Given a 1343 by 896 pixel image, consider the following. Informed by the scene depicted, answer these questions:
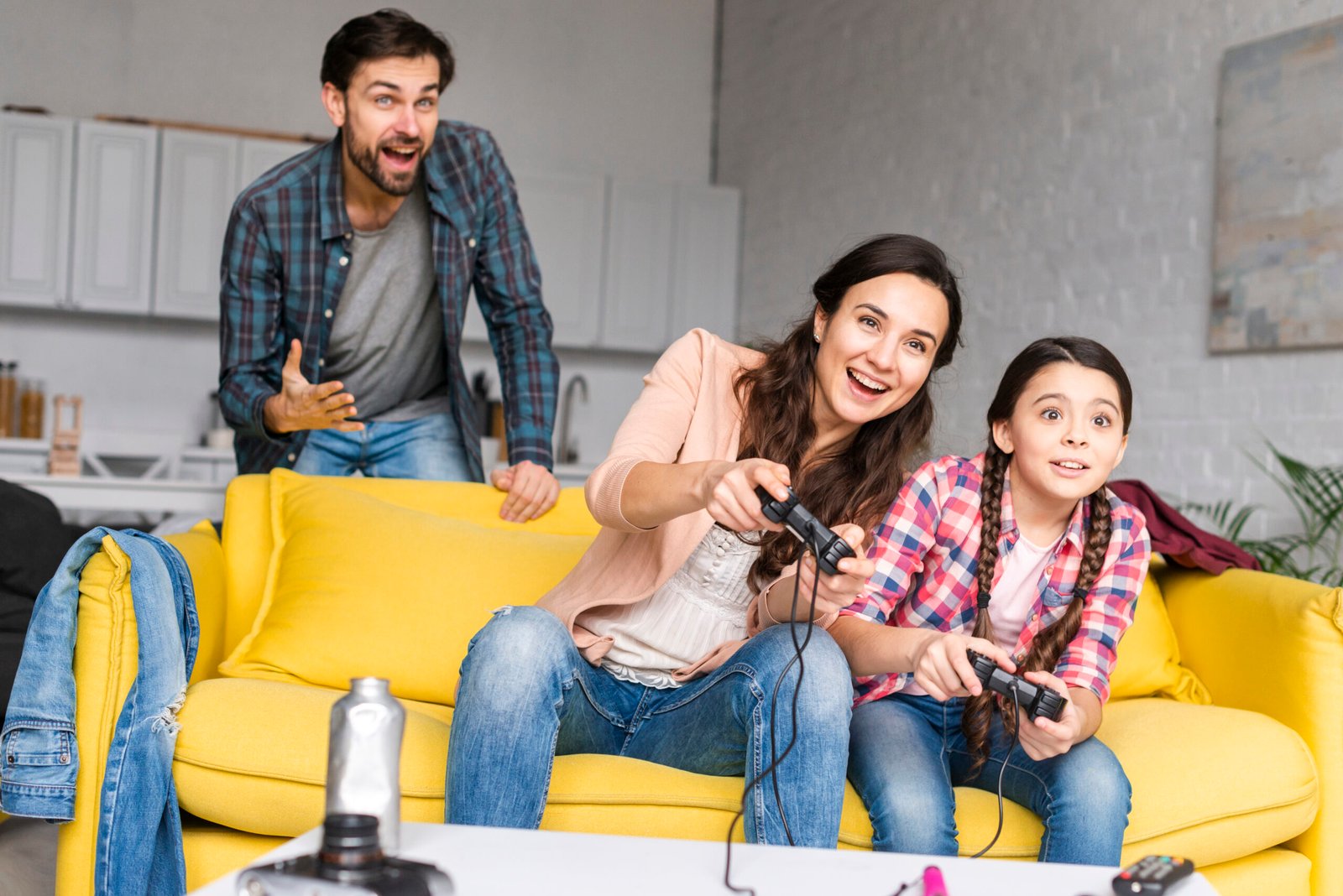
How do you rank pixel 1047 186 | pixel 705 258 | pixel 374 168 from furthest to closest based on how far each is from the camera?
pixel 705 258 → pixel 1047 186 → pixel 374 168

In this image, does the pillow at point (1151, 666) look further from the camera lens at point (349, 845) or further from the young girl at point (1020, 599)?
the camera lens at point (349, 845)

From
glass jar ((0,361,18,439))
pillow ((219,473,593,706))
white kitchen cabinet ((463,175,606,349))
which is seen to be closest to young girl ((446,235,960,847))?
pillow ((219,473,593,706))

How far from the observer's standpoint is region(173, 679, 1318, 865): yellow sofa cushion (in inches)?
61.5

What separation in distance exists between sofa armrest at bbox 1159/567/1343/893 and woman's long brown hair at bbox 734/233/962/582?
73cm

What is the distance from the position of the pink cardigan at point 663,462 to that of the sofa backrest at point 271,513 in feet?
2.01

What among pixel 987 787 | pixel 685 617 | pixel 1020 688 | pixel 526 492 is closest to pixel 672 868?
pixel 1020 688

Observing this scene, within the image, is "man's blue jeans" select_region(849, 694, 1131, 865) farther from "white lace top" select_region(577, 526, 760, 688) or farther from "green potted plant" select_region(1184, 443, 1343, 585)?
"green potted plant" select_region(1184, 443, 1343, 585)

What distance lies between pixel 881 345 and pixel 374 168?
1.17 m

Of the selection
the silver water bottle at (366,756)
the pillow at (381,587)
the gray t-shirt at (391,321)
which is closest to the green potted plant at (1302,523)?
the pillow at (381,587)

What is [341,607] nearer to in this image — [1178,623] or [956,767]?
[956,767]

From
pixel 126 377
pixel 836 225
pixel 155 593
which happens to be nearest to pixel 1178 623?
pixel 155 593

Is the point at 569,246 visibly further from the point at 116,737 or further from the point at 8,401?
the point at 116,737

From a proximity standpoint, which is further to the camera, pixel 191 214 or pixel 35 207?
pixel 191 214

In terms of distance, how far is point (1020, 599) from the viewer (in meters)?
1.74
